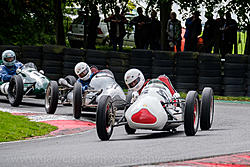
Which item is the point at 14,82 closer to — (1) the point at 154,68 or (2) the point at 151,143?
(1) the point at 154,68

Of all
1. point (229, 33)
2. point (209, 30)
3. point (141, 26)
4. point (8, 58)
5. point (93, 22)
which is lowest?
point (8, 58)

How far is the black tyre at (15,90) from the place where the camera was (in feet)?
50.2

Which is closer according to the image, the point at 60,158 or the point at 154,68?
the point at 60,158

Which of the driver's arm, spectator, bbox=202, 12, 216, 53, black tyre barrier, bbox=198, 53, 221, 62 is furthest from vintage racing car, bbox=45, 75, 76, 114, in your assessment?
spectator, bbox=202, 12, 216, 53

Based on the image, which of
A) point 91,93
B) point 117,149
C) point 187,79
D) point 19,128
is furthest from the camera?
point 187,79

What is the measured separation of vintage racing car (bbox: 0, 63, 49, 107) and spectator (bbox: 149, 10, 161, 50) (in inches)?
199

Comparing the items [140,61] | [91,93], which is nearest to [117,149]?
[91,93]

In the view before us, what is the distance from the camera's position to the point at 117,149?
7770mm

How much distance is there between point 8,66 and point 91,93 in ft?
14.3

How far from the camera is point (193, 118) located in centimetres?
909

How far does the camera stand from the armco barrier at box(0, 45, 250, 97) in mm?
18609

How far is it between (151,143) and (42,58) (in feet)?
41.8

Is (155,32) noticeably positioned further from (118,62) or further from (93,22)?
(93,22)

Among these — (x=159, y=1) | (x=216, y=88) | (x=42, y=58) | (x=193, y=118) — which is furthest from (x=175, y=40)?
(x=193, y=118)
